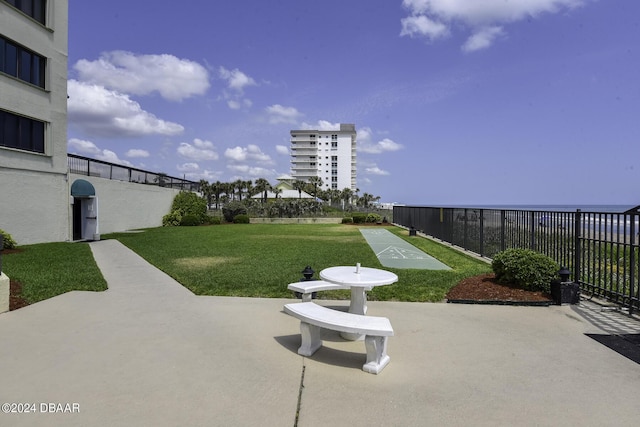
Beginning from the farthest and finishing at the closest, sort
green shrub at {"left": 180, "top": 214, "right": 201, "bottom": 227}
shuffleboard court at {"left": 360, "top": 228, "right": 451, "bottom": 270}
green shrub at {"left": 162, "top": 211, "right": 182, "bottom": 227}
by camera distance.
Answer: green shrub at {"left": 180, "top": 214, "right": 201, "bottom": 227}
green shrub at {"left": 162, "top": 211, "right": 182, "bottom": 227}
shuffleboard court at {"left": 360, "top": 228, "right": 451, "bottom": 270}

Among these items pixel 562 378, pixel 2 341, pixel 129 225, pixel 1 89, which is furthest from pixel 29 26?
pixel 562 378

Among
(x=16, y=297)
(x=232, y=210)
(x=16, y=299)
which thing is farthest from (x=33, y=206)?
(x=232, y=210)

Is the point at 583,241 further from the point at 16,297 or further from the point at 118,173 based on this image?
the point at 118,173

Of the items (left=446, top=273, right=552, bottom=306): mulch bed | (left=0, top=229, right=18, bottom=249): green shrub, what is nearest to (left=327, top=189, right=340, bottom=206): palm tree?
(left=0, top=229, right=18, bottom=249): green shrub

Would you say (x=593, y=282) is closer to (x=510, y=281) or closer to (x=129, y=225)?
(x=510, y=281)

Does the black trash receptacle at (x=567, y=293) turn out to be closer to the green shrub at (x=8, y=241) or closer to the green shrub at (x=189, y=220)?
the green shrub at (x=8, y=241)

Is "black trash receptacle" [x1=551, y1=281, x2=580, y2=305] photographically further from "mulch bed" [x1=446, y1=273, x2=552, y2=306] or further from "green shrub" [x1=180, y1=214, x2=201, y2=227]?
"green shrub" [x1=180, y1=214, x2=201, y2=227]

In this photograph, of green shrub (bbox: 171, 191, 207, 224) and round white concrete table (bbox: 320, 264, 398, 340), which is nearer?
round white concrete table (bbox: 320, 264, 398, 340)

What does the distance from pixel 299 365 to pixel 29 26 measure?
21361 millimetres

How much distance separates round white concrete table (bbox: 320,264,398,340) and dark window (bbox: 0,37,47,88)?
1917 cm

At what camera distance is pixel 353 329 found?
403 centimetres

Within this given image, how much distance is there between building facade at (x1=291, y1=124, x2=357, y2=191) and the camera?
436 feet

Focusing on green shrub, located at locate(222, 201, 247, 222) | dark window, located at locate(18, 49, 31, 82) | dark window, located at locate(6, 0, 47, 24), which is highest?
dark window, located at locate(6, 0, 47, 24)

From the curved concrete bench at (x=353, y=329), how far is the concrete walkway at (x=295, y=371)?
5.4 inches
